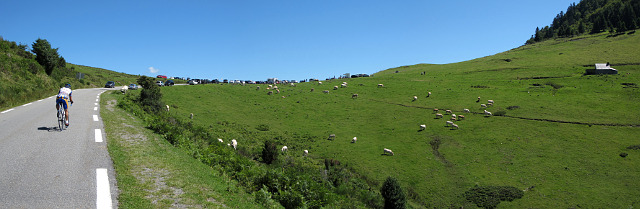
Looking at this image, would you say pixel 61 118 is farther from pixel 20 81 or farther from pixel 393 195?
pixel 20 81

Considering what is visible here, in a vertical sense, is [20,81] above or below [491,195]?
above

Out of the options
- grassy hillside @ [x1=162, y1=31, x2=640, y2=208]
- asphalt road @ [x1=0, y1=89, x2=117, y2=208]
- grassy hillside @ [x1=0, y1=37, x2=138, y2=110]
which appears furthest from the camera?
grassy hillside @ [x1=162, y1=31, x2=640, y2=208]

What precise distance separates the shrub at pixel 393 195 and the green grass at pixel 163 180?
25.1 meters

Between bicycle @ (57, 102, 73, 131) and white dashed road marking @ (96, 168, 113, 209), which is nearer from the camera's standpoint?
white dashed road marking @ (96, 168, 113, 209)

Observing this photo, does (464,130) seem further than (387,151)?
Yes

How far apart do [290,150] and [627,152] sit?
161 feet

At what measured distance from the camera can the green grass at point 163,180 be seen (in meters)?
8.50

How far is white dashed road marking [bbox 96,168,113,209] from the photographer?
7.61 metres

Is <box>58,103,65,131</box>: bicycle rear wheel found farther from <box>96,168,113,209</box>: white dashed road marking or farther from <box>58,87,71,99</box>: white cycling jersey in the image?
<box>96,168,113,209</box>: white dashed road marking

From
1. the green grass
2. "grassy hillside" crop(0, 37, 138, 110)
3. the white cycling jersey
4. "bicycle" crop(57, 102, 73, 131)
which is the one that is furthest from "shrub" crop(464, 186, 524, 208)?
"grassy hillside" crop(0, 37, 138, 110)

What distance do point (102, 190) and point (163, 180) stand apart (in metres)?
1.74

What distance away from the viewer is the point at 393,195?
34.5m

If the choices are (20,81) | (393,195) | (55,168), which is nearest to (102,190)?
(55,168)

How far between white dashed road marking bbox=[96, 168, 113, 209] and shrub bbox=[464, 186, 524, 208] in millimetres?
37457
